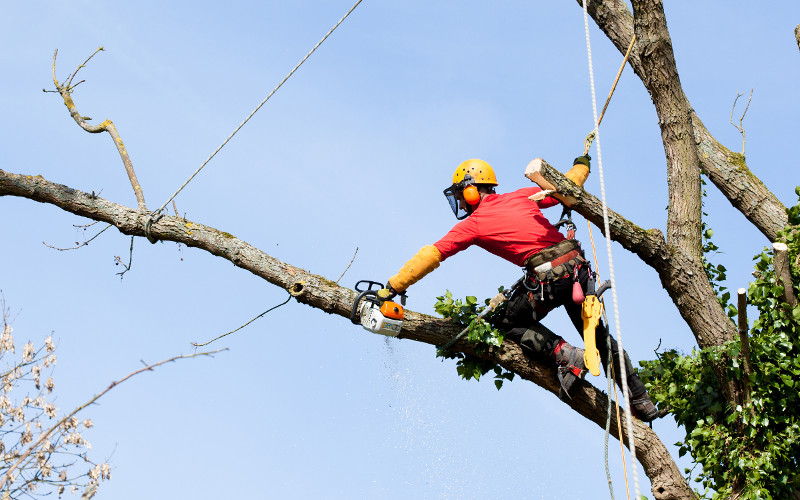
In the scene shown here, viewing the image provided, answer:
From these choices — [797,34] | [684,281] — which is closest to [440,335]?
[684,281]

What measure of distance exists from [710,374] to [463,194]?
2130 millimetres

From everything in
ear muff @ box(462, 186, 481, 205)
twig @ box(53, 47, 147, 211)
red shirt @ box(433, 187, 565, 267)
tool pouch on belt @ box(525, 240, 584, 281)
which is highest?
twig @ box(53, 47, 147, 211)

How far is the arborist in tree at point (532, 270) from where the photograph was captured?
235 inches

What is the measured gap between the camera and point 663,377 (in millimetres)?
6480

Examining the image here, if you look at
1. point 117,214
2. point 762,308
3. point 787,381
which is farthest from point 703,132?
point 117,214

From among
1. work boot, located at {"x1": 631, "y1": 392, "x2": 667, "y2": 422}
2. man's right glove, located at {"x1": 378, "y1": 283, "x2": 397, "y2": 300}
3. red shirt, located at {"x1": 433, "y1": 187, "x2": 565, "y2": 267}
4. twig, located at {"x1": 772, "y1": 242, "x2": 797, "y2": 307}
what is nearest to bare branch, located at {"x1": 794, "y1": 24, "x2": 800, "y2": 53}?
twig, located at {"x1": 772, "y1": 242, "x2": 797, "y2": 307}

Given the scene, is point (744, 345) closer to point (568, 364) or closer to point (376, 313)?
point (568, 364)

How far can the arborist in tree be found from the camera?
5973 millimetres

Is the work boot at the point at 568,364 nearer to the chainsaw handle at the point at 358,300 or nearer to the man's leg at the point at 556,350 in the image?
the man's leg at the point at 556,350

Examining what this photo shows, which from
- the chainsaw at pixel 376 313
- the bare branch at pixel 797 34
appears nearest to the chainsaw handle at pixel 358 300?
the chainsaw at pixel 376 313

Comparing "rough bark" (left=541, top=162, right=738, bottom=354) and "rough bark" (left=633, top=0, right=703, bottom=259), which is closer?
"rough bark" (left=541, top=162, right=738, bottom=354)

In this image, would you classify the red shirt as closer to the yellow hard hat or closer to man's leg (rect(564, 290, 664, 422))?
the yellow hard hat

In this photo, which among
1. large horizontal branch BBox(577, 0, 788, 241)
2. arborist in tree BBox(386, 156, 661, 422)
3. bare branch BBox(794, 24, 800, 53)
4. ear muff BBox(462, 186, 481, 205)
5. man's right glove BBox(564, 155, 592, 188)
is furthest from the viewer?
bare branch BBox(794, 24, 800, 53)

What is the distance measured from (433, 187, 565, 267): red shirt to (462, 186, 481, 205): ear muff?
14 centimetres
